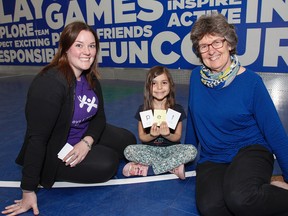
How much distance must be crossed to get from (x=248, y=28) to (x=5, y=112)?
4.79 meters

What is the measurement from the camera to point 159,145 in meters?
2.35

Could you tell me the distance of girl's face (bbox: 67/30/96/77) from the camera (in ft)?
5.86

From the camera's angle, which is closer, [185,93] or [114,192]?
[114,192]

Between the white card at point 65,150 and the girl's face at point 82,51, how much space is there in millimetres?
564

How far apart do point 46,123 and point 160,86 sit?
0.98 m

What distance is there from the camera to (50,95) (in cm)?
165

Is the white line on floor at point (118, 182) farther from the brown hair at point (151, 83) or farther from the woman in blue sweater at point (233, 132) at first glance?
the brown hair at point (151, 83)

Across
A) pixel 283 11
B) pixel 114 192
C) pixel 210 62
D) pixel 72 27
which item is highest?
pixel 283 11

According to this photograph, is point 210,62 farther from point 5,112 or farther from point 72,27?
point 5,112

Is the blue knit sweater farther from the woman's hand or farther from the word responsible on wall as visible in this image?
the word responsible on wall

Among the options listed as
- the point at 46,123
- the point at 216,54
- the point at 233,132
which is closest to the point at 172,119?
the point at 233,132

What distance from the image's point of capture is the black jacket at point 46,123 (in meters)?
1.61

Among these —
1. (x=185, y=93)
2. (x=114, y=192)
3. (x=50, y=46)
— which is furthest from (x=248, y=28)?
(x=50, y=46)

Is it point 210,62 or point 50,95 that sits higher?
point 210,62
